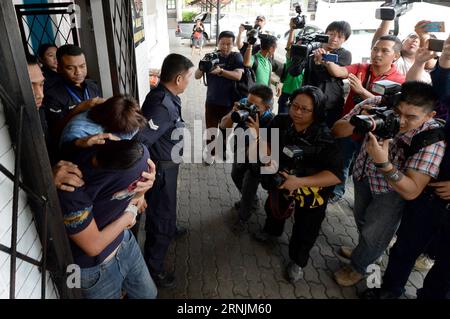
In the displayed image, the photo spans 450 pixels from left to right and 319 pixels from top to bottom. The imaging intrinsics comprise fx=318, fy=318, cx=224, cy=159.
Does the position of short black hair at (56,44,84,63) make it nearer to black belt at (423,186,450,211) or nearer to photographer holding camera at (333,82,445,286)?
photographer holding camera at (333,82,445,286)

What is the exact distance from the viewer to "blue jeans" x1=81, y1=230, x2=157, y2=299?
5.31 feet

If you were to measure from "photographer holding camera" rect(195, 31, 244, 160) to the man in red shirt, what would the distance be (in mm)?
1115

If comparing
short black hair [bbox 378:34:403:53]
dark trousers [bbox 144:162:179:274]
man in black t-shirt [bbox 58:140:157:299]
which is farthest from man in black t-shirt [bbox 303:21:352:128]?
man in black t-shirt [bbox 58:140:157:299]

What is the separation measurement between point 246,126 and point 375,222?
1259 millimetres

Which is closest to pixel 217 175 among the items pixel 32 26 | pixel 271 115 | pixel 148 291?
pixel 271 115

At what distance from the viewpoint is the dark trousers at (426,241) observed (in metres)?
2.04

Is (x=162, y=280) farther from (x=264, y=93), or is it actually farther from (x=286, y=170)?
(x=264, y=93)

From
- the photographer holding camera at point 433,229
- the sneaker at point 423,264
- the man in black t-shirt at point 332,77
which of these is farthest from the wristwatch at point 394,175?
the man in black t-shirt at point 332,77

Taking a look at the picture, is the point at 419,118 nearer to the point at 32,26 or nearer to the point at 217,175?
the point at 217,175

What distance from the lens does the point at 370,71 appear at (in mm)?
3170

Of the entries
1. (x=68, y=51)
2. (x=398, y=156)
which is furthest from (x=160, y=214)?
(x=398, y=156)

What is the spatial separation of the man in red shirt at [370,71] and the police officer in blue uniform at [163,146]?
162cm

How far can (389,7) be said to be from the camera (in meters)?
3.43

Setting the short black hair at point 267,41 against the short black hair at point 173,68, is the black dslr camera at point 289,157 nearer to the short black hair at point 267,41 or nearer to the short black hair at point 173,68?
the short black hair at point 173,68
